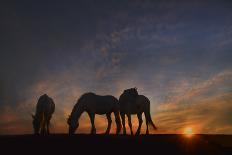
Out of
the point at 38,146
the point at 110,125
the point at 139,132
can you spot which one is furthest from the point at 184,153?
the point at 110,125

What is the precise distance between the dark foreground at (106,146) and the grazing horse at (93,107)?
8.44 meters

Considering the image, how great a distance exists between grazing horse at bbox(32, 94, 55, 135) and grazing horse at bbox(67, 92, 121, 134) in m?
2.90

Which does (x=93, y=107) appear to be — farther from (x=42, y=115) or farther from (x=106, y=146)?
(x=106, y=146)

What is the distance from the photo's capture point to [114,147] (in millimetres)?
20234

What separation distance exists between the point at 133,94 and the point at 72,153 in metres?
13.4

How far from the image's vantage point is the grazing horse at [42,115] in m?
32.6

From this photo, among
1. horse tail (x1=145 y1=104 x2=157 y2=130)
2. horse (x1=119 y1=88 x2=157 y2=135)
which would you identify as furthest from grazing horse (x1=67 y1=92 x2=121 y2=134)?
horse tail (x1=145 y1=104 x2=157 y2=130)

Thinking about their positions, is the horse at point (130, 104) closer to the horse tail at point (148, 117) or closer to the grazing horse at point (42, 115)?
the horse tail at point (148, 117)

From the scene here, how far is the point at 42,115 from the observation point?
33.2 metres

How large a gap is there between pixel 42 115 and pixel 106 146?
1427 centimetres

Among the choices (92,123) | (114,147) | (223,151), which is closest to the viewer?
(114,147)

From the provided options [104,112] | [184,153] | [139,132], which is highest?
[104,112]

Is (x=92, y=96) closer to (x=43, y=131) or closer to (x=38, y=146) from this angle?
(x=43, y=131)

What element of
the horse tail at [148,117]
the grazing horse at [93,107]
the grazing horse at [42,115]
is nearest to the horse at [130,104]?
the horse tail at [148,117]
